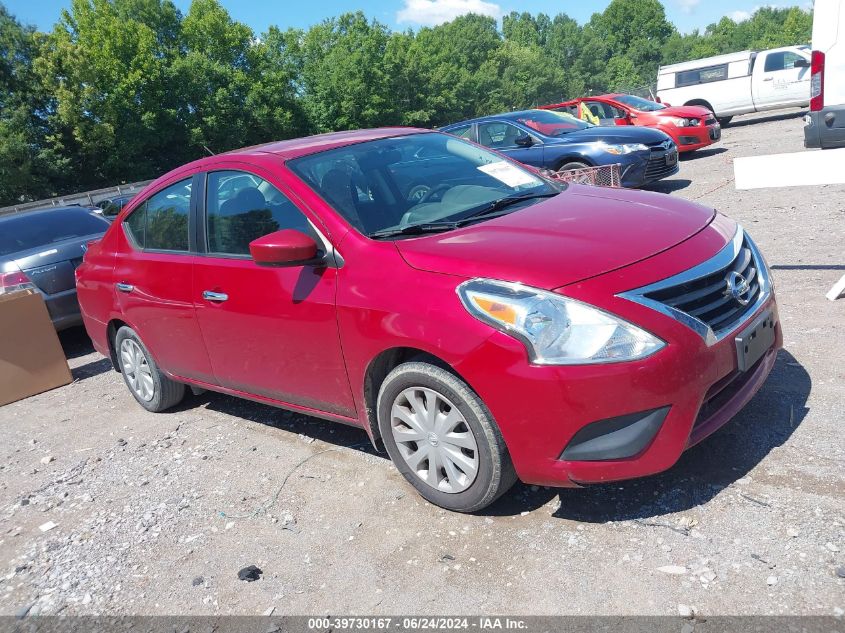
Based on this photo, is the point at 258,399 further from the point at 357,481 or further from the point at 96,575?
the point at 96,575

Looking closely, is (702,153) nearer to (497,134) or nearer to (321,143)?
(497,134)

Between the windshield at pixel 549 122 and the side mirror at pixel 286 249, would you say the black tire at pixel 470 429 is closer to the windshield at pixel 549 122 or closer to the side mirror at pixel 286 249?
the side mirror at pixel 286 249

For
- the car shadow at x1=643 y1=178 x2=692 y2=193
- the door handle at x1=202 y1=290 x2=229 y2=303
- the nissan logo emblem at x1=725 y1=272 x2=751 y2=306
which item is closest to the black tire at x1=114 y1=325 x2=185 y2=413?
the door handle at x1=202 y1=290 x2=229 y2=303

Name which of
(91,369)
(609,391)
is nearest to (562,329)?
(609,391)

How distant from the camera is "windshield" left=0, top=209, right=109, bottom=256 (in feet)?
24.8

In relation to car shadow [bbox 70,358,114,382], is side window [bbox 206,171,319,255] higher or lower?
higher

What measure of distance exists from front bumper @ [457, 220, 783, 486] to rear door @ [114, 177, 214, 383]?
2215mm

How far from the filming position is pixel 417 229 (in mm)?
3492

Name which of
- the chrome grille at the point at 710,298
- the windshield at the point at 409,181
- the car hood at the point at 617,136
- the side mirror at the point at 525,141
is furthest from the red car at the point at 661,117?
the chrome grille at the point at 710,298

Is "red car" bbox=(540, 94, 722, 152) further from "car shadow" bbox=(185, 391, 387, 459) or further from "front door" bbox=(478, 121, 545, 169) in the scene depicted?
"car shadow" bbox=(185, 391, 387, 459)

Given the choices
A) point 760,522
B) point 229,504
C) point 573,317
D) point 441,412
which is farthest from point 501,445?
point 229,504

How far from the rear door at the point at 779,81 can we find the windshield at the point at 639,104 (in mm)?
5557

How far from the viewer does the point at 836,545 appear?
2.63m

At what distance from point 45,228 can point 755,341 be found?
736 cm
